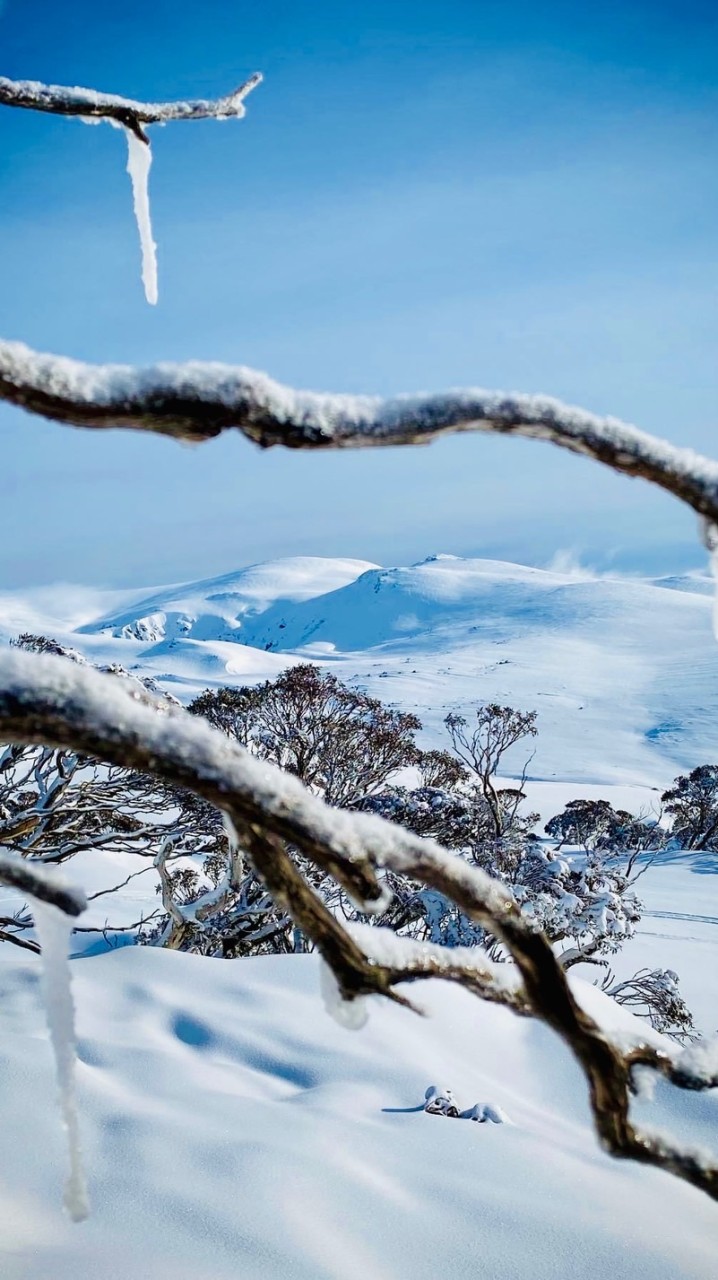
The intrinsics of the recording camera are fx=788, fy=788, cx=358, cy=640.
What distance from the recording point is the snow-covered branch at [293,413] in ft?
3.81

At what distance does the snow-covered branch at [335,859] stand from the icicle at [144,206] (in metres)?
1.28

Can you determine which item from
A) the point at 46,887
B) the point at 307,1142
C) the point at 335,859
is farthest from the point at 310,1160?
the point at 335,859

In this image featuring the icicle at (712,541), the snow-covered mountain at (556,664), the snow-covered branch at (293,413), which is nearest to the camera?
the snow-covered branch at (293,413)

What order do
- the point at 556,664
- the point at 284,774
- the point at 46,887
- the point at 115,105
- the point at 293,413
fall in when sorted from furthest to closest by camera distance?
the point at 556,664, the point at 115,105, the point at 46,887, the point at 284,774, the point at 293,413

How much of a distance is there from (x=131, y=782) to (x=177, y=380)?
29.0 ft

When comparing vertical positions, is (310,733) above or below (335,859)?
below

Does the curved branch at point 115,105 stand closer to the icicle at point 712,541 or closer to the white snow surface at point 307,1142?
the icicle at point 712,541

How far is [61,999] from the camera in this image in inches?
64.7

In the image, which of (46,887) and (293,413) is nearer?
(293,413)

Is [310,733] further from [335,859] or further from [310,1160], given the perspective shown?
[335,859]

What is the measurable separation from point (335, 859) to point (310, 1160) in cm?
356

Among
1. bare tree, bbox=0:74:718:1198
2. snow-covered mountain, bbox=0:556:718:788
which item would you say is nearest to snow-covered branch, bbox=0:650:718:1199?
bare tree, bbox=0:74:718:1198

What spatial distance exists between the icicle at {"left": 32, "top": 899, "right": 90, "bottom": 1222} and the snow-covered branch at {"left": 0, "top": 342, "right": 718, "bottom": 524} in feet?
3.21

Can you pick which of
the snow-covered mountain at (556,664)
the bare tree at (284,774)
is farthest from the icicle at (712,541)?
the snow-covered mountain at (556,664)
